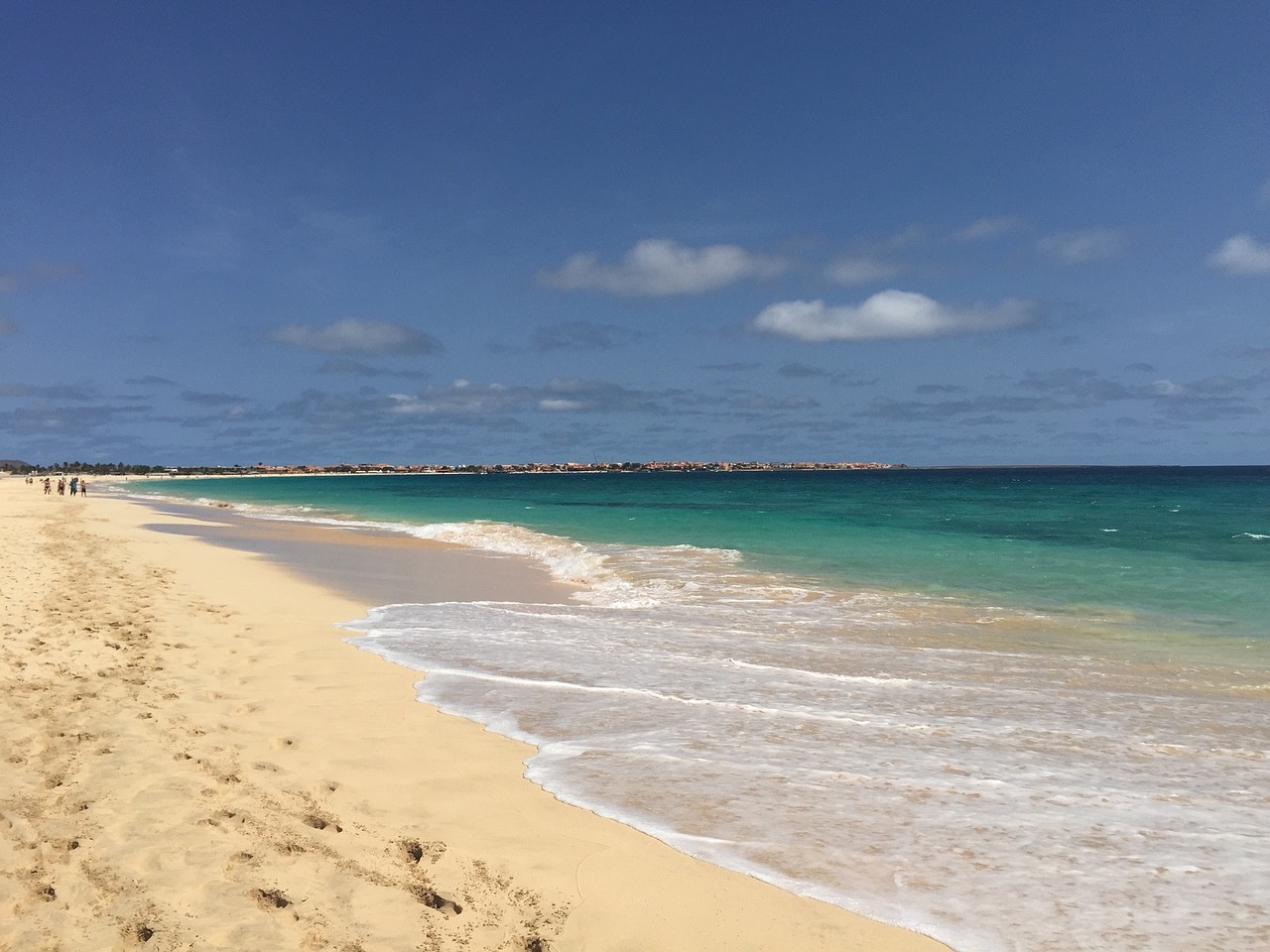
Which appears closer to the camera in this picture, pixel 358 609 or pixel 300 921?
pixel 300 921

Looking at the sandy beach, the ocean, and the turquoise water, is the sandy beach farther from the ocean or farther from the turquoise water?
the turquoise water

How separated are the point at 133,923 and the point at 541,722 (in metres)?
4.04

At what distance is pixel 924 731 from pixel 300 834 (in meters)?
5.42

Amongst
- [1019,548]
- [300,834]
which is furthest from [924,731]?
[1019,548]

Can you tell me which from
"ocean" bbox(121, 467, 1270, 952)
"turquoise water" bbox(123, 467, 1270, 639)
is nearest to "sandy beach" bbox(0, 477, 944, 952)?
"ocean" bbox(121, 467, 1270, 952)

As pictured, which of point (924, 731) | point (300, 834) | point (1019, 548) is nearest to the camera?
point (300, 834)

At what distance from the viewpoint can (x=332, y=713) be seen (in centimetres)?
754

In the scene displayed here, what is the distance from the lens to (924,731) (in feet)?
24.2

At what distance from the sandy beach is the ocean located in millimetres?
453

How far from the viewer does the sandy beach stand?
153 inches

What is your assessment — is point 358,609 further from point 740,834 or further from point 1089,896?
point 1089,896

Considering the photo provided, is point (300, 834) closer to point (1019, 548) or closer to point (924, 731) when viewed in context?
point (924, 731)

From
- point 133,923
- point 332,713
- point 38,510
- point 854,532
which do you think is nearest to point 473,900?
point 133,923

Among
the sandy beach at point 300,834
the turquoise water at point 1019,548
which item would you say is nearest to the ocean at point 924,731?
the turquoise water at point 1019,548
